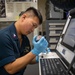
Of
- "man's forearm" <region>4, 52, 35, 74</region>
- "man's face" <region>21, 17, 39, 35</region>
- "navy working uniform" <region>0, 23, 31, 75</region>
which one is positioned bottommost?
"man's forearm" <region>4, 52, 35, 74</region>

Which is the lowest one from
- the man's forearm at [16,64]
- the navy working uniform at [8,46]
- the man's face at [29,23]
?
the man's forearm at [16,64]

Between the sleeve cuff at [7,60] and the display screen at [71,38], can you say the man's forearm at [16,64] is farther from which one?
the display screen at [71,38]

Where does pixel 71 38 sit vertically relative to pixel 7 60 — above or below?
above

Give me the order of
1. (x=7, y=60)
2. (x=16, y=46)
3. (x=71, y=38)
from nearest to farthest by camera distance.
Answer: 1. (x=71, y=38)
2. (x=7, y=60)
3. (x=16, y=46)

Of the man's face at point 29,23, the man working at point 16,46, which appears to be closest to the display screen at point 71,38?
the man working at point 16,46

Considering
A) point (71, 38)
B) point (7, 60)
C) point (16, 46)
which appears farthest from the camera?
point (16, 46)

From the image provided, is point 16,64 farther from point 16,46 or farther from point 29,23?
point 29,23

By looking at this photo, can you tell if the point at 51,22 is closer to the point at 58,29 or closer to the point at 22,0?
the point at 58,29

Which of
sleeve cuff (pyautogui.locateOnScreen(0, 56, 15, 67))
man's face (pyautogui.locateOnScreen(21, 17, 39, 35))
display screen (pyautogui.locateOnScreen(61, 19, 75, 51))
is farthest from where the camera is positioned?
man's face (pyautogui.locateOnScreen(21, 17, 39, 35))

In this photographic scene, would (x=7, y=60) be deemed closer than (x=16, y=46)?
Yes

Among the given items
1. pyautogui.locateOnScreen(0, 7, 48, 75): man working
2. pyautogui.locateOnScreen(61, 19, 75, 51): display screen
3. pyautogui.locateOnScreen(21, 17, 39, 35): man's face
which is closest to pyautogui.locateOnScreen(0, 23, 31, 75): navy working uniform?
pyautogui.locateOnScreen(0, 7, 48, 75): man working

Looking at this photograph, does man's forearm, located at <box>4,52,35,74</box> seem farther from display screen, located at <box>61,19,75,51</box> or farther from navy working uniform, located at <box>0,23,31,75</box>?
display screen, located at <box>61,19,75,51</box>

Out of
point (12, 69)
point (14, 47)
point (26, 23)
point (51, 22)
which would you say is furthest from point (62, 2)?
point (12, 69)

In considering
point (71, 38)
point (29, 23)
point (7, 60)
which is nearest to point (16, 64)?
point (7, 60)
